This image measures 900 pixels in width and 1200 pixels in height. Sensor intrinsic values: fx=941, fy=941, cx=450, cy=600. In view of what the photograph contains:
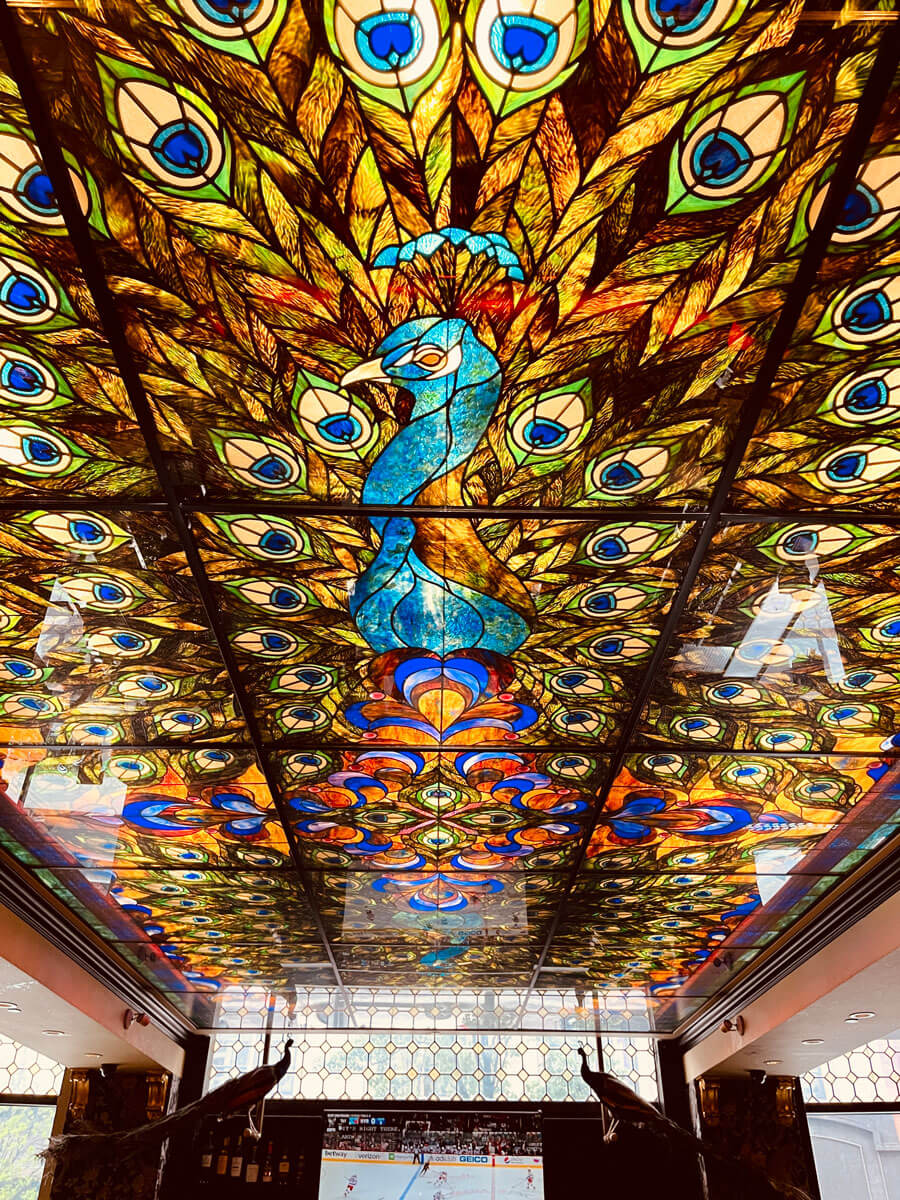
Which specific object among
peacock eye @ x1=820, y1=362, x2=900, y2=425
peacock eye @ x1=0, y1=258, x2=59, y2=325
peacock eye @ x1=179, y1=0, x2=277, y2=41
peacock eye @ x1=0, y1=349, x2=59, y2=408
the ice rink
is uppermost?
peacock eye @ x1=820, y1=362, x2=900, y2=425

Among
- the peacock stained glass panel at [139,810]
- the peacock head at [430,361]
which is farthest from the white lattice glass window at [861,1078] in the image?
Result: the peacock head at [430,361]

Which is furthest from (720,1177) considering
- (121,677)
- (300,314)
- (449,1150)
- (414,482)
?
(300,314)

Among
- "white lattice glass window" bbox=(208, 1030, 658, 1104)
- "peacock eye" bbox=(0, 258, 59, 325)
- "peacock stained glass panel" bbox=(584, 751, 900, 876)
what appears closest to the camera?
"peacock eye" bbox=(0, 258, 59, 325)

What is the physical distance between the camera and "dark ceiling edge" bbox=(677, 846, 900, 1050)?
17.4 ft

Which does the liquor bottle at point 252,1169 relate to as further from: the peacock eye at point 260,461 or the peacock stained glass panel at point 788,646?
the peacock eye at point 260,461

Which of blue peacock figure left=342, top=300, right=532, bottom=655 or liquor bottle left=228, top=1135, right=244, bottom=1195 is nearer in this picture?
blue peacock figure left=342, top=300, right=532, bottom=655

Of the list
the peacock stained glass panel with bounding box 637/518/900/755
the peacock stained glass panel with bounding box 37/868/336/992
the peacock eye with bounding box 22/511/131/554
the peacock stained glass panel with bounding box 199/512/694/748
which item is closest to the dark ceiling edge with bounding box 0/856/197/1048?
the peacock stained glass panel with bounding box 37/868/336/992

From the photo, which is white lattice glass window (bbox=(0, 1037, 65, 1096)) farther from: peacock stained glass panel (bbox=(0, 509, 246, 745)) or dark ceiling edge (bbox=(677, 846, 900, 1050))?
peacock stained glass panel (bbox=(0, 509, 246, 745))

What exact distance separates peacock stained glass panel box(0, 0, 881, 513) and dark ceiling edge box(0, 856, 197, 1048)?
394 cm

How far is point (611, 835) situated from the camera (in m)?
5.34

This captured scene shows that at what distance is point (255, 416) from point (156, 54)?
3.17 feet

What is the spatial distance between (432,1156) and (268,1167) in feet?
5.17

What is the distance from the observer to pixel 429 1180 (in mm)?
8953

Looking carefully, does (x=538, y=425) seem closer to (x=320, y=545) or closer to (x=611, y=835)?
(x=320, y=545)
